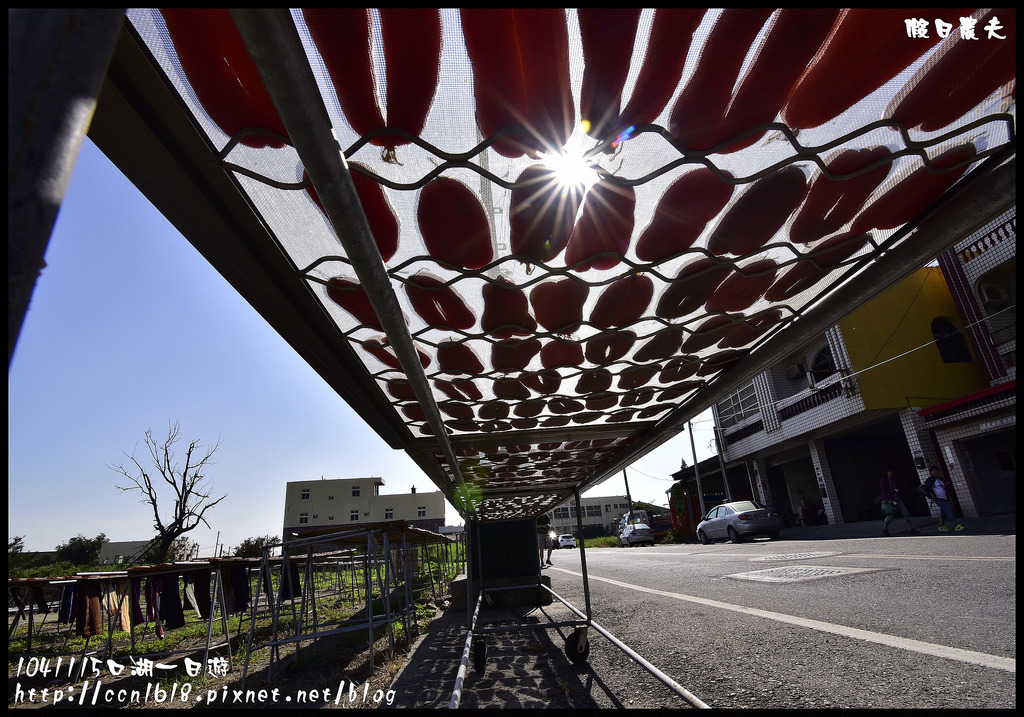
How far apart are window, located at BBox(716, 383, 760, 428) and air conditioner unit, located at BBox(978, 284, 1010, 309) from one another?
1036 cm

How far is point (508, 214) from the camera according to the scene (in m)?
1.98

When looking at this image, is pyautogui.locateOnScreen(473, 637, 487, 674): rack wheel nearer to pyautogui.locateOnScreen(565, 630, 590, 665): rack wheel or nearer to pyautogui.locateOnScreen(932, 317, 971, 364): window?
pyautogui.locateOnScreen(565, 630, 590, 665): rack wheel

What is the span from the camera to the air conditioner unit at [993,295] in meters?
15.9

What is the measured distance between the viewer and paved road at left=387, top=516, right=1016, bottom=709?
3215 millimetres

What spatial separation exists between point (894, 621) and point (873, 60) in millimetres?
5227

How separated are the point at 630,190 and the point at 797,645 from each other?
455 cm

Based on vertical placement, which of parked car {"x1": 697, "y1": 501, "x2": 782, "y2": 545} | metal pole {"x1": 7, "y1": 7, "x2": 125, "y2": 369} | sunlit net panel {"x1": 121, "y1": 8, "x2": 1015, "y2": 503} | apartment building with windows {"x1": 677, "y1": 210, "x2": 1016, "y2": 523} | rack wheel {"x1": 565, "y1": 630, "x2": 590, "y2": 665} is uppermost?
apartment building with windows {"x1": 677, "y1": 210, "x2": 1016, "y2": 523}

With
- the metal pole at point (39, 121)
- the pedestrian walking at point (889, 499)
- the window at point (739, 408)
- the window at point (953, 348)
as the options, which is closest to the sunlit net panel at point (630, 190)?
the metal pole at point (39, 121)

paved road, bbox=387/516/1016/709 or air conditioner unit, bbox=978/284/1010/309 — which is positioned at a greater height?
air conditioner unit, bbox=978/284/1010/309

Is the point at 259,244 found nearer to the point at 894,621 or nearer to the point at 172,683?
the point at 894,621

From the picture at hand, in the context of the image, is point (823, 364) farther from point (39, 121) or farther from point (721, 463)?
point (39, 121)

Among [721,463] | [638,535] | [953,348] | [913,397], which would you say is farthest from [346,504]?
[953,348]

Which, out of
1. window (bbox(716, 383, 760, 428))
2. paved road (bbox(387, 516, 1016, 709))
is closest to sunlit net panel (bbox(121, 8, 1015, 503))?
paved road (bbox(387, 516, 1016, 709))

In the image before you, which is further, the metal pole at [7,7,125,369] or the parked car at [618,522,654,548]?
the parked car at [618,522,654,548]
